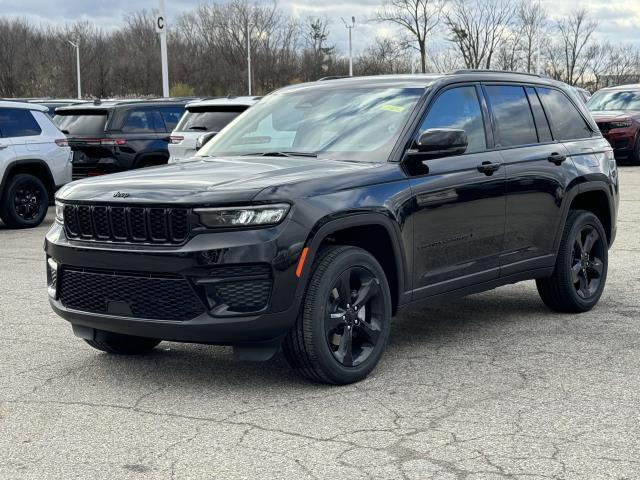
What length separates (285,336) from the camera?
5117mm

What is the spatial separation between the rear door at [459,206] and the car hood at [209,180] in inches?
19.9

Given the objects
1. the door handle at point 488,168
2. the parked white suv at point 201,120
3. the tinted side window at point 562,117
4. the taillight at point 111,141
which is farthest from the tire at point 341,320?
the taillight at point 111,141

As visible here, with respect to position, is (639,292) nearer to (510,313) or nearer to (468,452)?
(510,313)

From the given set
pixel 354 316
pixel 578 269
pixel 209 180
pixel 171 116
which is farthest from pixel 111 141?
pixel 354 316

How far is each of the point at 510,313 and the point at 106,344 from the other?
9.89ft

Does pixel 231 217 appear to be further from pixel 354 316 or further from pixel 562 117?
pixel 562 117

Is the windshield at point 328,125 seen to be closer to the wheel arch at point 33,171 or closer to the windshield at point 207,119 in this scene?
the wheel arch at point 33,171

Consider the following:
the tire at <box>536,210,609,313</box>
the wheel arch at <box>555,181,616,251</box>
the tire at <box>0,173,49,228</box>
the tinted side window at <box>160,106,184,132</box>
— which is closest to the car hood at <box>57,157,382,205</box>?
the tire at <box>536,210,609,313</box>

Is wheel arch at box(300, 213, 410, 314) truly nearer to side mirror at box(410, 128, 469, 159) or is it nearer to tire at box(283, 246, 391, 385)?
tire at box(283, 246, 391, 385)

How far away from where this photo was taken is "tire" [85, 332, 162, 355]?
19.3 ft

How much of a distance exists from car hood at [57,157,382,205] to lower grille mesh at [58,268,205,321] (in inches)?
15.5

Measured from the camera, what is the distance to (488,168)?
6309mm

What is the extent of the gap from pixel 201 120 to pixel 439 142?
32.6 ft

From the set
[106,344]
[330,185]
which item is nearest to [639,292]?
[330,185]
